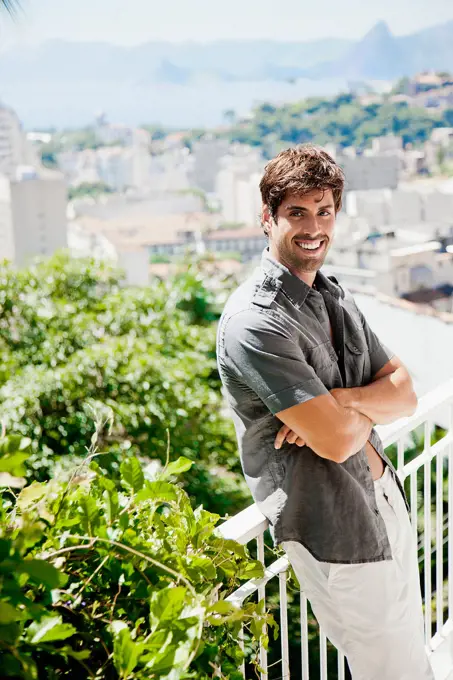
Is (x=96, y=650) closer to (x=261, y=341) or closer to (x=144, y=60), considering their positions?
(x=261, y=341)

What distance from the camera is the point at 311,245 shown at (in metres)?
1.34

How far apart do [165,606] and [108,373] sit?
5209mm

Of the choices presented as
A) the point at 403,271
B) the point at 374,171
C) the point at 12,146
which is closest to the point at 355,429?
the point at 403,271

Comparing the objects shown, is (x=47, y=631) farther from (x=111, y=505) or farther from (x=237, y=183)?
(x=237, y=183)

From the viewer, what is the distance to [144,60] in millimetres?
60688

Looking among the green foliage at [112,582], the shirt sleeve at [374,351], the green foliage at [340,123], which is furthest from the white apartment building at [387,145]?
the green foliage at [112,582]

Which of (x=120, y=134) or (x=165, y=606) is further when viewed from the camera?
(x=120, y=134)

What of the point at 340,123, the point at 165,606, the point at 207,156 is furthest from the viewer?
the point at 207,156

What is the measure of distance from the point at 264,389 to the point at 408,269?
19.0 meters

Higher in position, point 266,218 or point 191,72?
point 191,72

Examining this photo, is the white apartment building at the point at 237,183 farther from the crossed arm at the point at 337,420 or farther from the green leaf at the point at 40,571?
the green leaf at the point at 40,571

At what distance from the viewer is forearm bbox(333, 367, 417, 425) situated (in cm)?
135

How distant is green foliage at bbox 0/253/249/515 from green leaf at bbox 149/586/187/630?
13.4 feet

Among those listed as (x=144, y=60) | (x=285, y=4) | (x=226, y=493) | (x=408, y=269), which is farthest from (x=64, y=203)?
(x=285, y=4)
